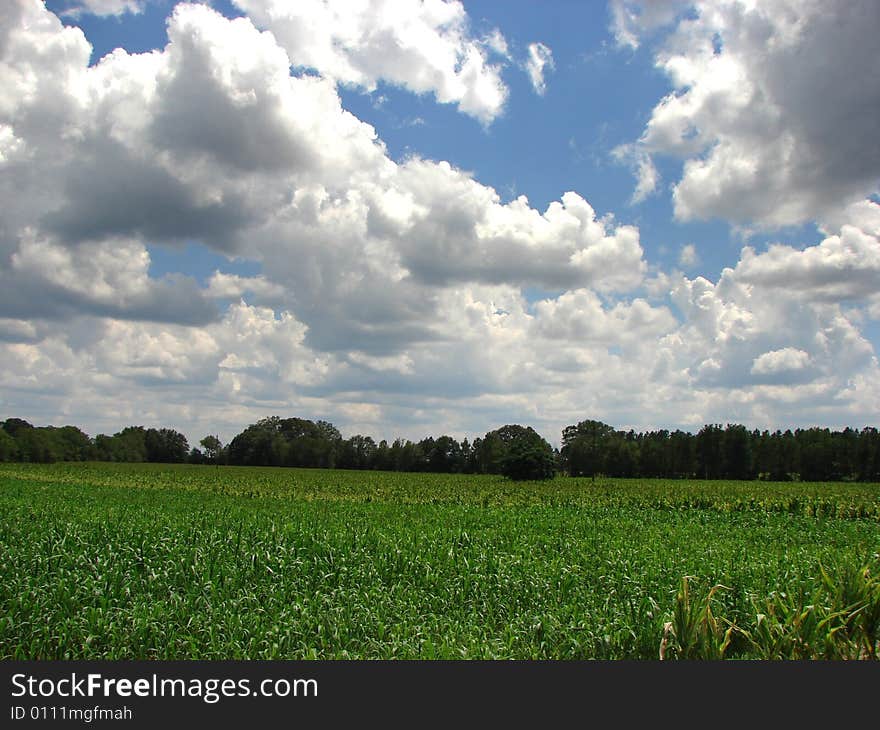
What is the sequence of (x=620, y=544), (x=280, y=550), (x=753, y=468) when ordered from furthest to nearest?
(x=753, y=468), (x=620, y=544), (x=280, y=550)

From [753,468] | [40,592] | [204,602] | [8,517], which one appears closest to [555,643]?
[204,602]

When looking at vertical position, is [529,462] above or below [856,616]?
below

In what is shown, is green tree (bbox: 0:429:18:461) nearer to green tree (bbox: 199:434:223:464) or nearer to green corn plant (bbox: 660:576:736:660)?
green tree (bbox: 199:434:223:464)

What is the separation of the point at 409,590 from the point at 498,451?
109m

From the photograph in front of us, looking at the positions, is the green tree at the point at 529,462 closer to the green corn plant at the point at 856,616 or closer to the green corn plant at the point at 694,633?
the green corn plant at the point at 856,616

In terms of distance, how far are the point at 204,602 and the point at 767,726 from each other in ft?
27.1

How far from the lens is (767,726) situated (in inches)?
207

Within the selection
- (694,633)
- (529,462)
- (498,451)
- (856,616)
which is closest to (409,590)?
(694,633)

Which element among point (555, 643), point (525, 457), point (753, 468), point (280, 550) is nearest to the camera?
point (555, 643)

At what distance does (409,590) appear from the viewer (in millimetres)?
11086

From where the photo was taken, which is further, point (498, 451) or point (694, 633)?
point (498, 451)

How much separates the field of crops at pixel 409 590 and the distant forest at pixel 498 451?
2781 inches

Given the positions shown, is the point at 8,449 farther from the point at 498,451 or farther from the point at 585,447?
the point at 585,447

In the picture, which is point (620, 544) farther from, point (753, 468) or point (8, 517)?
point (753, 468)
